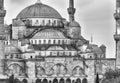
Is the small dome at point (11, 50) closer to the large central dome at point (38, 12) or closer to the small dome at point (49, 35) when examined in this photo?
the small dome at point (49, 35)

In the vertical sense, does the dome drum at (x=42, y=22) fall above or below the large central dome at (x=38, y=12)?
below

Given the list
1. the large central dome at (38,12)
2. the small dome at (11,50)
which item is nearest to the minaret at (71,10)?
the large central dome at (38,12)

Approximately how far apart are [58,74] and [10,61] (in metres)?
7.65

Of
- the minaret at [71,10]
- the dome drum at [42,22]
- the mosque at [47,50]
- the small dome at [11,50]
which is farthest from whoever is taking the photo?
the minaret at [71,10]

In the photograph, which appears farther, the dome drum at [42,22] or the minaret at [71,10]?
the minaret at [71,10]

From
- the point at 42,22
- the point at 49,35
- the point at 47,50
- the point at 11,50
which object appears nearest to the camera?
the point at 47,50

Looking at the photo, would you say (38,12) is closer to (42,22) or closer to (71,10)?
(42,22)

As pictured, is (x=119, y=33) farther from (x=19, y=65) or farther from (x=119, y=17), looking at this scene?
(x=19, y=65)

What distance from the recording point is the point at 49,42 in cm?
16150

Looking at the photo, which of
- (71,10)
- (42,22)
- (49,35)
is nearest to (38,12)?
(42,22)

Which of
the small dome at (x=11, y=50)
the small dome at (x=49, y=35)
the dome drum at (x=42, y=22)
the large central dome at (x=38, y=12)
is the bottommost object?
the small dome at (x=11, y=50)

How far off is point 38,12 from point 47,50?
30.5 feet

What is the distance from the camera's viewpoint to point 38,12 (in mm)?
166875

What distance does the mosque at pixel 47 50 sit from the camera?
156375 mm
